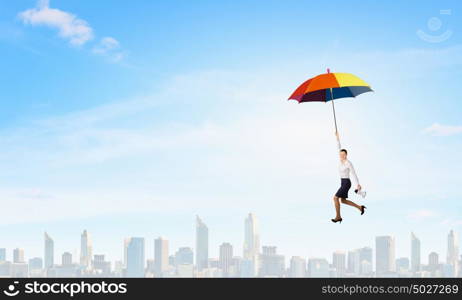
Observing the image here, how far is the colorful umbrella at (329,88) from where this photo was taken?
20406 millimetres

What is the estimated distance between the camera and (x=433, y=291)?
18078mm

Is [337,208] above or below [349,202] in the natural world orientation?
below

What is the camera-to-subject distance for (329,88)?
20922 millimetres

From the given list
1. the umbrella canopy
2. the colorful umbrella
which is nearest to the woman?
the colorful umbrella

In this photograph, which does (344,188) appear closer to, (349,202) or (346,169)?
(349,202)

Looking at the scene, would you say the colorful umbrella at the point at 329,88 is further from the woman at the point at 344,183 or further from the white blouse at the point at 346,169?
the white blouse at the point at 346,169

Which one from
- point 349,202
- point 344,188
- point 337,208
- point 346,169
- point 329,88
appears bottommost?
point 337,208

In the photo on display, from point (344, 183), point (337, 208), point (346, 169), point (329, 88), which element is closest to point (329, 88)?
point (329, 88)

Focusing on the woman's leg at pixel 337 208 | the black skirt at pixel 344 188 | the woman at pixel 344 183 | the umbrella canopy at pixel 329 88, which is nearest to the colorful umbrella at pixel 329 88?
the umbrella canopy at pixel 329 88

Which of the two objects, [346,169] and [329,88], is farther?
[329,88]

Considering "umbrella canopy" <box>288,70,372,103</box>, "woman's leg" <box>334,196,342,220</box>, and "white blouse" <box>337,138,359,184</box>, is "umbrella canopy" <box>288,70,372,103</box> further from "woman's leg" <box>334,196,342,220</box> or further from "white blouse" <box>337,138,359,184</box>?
"woman's leg" <box>334,196,342,220</box>

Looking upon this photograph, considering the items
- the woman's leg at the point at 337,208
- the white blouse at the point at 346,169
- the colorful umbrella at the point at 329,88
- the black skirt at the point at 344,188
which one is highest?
the colorful umbrella at the point at 329,88

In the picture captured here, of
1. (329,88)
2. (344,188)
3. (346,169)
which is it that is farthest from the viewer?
(329,88)

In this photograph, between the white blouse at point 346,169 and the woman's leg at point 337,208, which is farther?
the woman's leg at point 337,208
